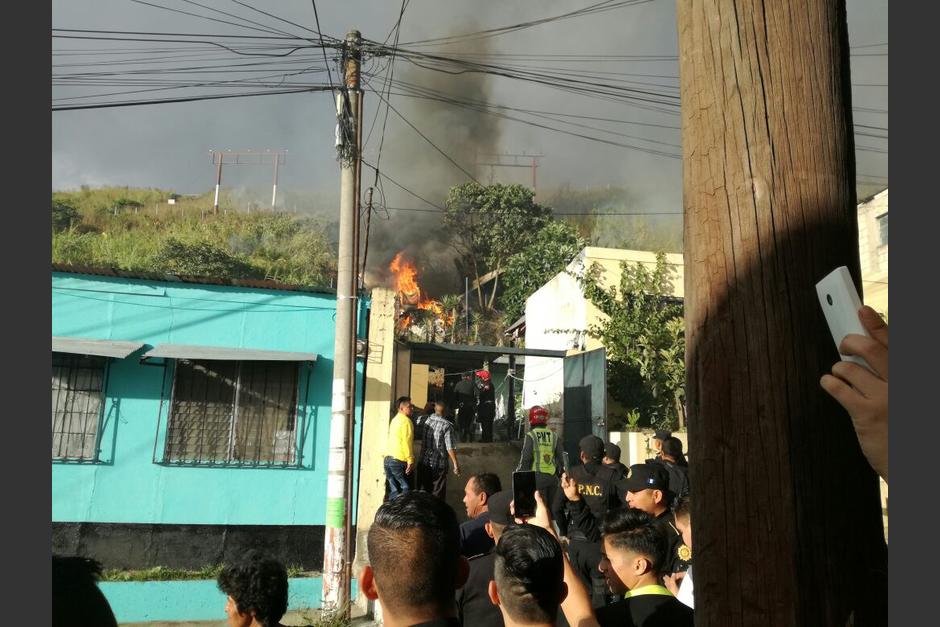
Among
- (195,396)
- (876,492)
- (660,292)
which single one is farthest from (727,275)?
(660,292)

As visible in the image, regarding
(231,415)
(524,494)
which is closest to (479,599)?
(524,494)

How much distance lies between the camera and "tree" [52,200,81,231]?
38000 mm

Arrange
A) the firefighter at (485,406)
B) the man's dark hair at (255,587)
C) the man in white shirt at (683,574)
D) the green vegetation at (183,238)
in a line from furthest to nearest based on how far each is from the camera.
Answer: the green vegetation at (183,238) → the firefighter at (485,406) → the man in white shirt at (683,574) → the man's dark hair at (255,587)

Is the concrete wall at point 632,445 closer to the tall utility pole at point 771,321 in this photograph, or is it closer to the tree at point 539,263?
the tall utility pole at point 771,321

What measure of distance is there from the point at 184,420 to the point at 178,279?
1.87 meters

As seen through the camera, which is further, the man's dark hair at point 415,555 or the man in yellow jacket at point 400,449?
the man in yellow jacket at point 400,449

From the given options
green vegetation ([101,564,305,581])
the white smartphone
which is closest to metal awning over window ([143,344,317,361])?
green vegetation ([101,564,305,581])

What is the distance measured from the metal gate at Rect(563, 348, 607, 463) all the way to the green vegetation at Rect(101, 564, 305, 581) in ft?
16.3

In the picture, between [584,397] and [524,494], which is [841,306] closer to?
[524,494]

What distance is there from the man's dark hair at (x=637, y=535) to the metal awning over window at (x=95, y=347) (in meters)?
7.24

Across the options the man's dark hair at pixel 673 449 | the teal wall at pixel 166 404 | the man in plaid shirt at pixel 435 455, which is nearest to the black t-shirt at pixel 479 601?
the man's dark hair at pixel 673 449

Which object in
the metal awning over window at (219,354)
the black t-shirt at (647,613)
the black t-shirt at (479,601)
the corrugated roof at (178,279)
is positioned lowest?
the black t-shirt at (479,601)

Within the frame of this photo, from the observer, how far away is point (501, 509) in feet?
12.4

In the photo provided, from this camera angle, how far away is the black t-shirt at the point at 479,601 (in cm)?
313
